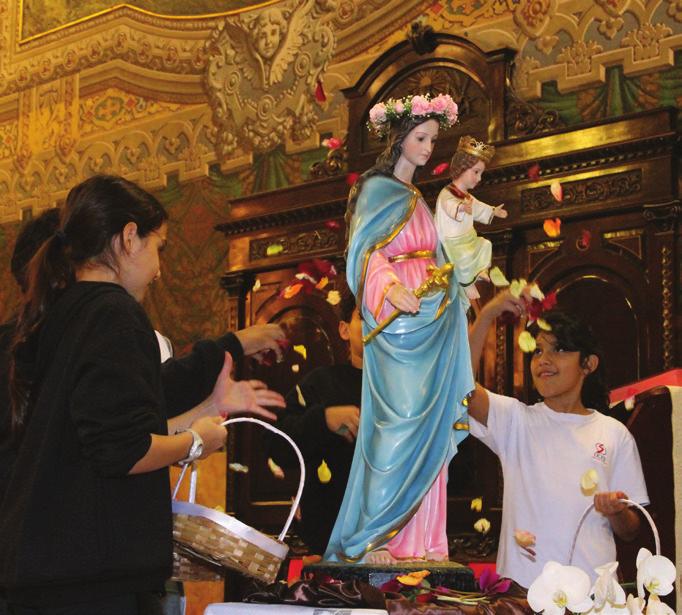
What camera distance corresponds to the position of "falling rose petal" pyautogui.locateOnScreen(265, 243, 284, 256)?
638cm

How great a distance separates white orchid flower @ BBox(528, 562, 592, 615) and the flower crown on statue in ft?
5.17

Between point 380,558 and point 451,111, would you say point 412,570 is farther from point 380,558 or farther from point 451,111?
point 451,111

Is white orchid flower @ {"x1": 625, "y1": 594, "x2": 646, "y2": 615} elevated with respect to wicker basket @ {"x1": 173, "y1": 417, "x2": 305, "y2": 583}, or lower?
lower

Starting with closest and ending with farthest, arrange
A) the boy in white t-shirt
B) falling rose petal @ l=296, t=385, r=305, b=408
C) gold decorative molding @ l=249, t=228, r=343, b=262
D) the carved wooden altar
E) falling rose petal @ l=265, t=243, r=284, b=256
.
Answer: the boy in white t-shirt → falling rose petal @ l=296, t=385, r=305, b=408 → the carved wooden altar → gold decorative molding @ l=249, t=228, r=343, b=262 → falling rose petal @ l=265, t=243, r=284, b=256

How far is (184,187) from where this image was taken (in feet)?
23.8

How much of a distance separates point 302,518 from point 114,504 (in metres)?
1.53

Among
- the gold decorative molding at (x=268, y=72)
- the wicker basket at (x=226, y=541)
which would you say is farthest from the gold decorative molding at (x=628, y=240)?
the wicker basket at (x=226, y=541)

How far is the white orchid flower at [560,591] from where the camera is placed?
5.97 ft

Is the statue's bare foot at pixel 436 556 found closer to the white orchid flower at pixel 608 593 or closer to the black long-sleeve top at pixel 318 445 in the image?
the black long-sleeve top at pixel 318 445

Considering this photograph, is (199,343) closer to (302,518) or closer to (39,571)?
(39,571)

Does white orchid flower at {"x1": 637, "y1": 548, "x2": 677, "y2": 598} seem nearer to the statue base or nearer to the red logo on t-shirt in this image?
the statue base

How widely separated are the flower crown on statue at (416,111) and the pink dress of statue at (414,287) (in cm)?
24

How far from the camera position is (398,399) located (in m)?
2.94

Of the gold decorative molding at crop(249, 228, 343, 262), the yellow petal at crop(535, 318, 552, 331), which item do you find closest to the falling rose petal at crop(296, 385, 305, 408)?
the yellow petal at crop(535, 318, 552, 331)
